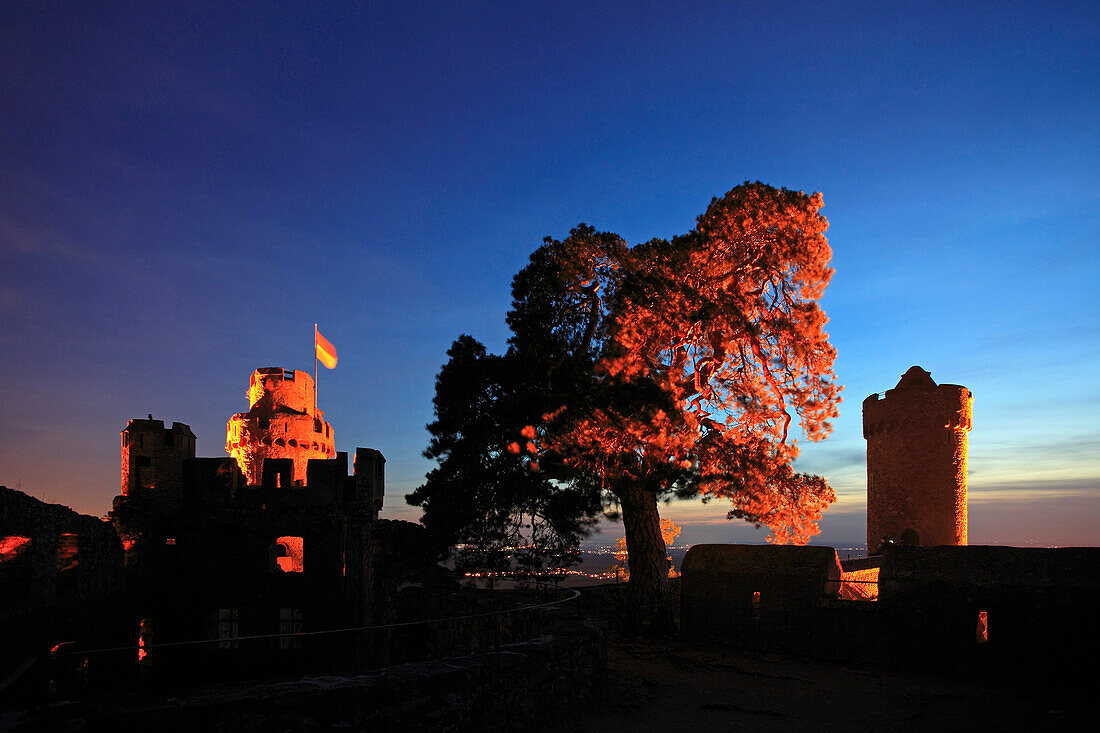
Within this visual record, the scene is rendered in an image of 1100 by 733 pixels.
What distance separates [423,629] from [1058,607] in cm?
1539

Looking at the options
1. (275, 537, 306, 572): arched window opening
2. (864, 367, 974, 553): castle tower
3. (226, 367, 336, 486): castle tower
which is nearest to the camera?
(275, 537, 306, 572): arched window opening

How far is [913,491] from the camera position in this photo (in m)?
34.3

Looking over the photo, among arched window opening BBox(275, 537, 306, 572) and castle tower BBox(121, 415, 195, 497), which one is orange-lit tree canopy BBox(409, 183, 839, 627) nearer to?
castle tower BBox(121, 415, 195, 497)

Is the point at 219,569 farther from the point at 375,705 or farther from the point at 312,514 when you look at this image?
the point at 375,705

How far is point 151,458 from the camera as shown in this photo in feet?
63.0

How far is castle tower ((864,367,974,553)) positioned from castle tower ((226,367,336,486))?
31062 millimetres

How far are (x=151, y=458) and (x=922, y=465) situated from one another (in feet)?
111

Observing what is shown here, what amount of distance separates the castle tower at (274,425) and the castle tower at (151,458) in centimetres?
1726

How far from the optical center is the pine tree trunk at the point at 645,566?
1702 centimetres

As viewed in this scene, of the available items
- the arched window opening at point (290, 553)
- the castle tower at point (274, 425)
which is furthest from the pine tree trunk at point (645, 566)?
the castle tower at point (274, 425)

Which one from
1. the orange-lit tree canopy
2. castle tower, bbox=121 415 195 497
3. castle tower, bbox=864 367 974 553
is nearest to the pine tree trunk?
the orange-lit tree canopy

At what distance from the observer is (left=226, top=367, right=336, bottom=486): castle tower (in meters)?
37.2

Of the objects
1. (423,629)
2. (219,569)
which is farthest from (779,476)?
(219,569)

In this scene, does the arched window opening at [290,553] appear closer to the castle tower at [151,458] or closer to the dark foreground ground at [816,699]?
the castle tower at [151,458]
